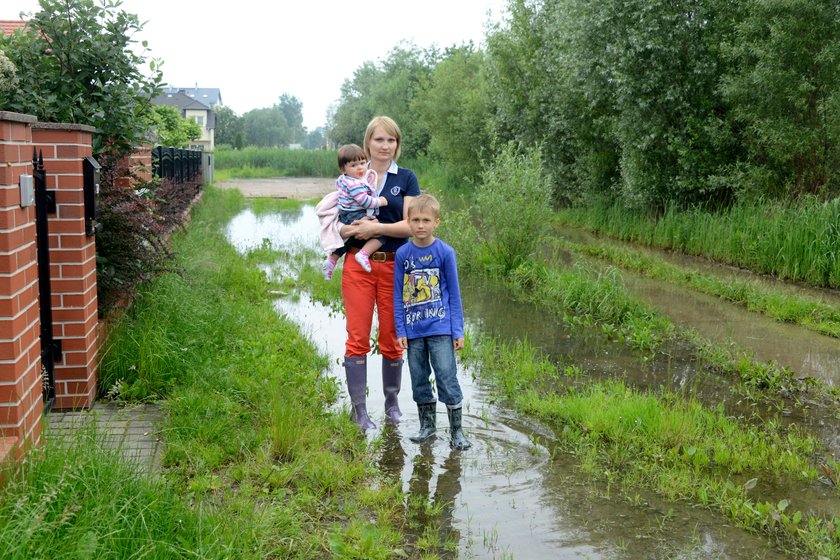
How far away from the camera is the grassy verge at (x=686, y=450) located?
4621 mm

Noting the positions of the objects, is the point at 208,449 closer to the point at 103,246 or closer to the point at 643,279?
the point at 103,246

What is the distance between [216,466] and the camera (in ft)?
16.3

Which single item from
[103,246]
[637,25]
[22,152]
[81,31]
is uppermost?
[637,25]

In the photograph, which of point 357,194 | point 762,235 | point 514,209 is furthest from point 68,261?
point 762,235

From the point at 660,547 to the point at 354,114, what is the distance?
7054 centimetres

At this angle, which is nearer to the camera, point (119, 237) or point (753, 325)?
point (119, 237)

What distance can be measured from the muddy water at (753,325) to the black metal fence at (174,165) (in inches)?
261

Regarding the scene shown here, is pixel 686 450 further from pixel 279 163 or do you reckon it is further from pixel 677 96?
pixel 279 163

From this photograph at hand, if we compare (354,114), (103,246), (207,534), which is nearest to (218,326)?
(103,246)

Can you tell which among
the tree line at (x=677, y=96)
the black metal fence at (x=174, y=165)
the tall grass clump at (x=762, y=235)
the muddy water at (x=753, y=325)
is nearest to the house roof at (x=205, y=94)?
the black metal fence at (x=174, y=165)

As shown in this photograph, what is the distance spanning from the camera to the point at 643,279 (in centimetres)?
1371

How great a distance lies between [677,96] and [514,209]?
19.6 ft

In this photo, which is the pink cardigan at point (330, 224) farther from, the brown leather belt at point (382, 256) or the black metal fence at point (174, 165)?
the black metal fence at point (174, 165)

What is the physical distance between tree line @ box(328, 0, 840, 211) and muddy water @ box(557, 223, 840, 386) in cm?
274
